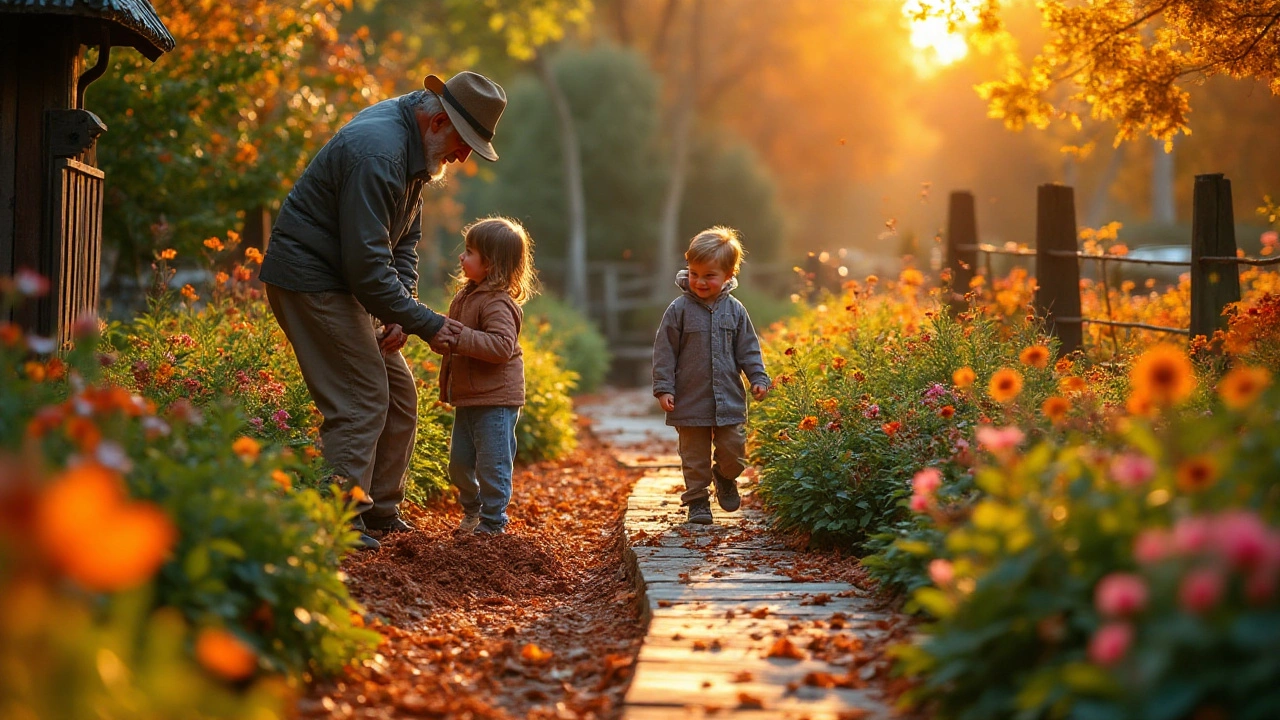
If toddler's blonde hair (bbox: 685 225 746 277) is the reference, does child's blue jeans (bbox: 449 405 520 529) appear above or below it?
below

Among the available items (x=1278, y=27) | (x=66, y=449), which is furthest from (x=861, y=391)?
(x=66, y=449)

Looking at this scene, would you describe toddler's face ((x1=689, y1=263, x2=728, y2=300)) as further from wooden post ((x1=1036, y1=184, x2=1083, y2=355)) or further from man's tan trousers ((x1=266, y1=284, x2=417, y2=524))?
wooden post ((x1=1036, y1=184, x2=1083, y2=355))

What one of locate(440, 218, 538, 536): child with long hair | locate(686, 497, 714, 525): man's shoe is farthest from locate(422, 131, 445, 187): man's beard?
locate(686, 497, 714, 525): man's shoe

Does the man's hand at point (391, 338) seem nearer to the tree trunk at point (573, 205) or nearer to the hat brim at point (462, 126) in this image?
the hat brim at point (462, 126)

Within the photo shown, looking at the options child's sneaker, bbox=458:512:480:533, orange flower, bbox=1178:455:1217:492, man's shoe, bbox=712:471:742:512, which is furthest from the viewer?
man's shoe, bbox=712:471:742:512

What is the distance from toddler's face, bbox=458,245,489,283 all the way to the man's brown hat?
51cm

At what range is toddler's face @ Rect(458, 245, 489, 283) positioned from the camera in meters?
5.49

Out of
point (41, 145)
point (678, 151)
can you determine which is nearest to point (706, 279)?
point (41, 145)

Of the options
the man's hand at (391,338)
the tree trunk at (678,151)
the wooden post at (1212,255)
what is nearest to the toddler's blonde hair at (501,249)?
the man's hand at (391,338)

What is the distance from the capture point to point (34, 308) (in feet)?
18.0

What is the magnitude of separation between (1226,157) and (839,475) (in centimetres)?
2643

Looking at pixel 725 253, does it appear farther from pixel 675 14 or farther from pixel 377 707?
pixel 675 14

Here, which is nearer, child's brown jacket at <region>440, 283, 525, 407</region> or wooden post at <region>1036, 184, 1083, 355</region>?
child's brown jacket at <region>440, 283, 525, 407</region>

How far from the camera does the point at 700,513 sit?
5742 mm
